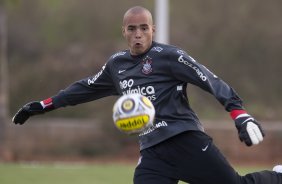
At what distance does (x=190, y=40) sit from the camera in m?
25.7

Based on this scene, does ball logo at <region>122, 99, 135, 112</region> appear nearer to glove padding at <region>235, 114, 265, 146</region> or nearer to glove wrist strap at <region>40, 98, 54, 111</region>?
glove padding at <region>235, 114, 265, 146</region>

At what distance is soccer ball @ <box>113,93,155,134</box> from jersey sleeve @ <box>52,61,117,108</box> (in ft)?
3.57

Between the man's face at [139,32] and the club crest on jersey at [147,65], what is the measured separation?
8cm

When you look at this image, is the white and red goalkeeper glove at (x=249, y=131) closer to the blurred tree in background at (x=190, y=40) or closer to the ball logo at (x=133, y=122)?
the ball logo at (x=133, y=122)

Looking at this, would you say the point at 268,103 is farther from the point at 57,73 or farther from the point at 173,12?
the point at 57,73

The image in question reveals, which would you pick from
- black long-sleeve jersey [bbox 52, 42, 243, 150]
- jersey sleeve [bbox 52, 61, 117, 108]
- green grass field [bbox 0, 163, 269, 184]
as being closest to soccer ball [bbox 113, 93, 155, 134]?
black long-sleeve jersey [bbox 52, 42, 243, 150]

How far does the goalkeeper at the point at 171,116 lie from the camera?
20.1 ft

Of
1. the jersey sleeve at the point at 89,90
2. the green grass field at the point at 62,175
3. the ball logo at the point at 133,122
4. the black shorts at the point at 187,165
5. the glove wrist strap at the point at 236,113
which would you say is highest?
the green grass field at the point at 62,175

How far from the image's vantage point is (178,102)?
6.30m

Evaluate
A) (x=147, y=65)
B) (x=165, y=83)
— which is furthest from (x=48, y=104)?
(x=165, y=83)

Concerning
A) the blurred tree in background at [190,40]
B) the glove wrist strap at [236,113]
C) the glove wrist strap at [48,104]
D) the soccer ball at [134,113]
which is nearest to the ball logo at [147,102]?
the soccer ball at [134,113]

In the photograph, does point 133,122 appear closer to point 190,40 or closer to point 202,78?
point 202,78

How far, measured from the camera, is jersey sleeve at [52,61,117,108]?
22.8ft

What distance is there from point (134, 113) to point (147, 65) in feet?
2.48
